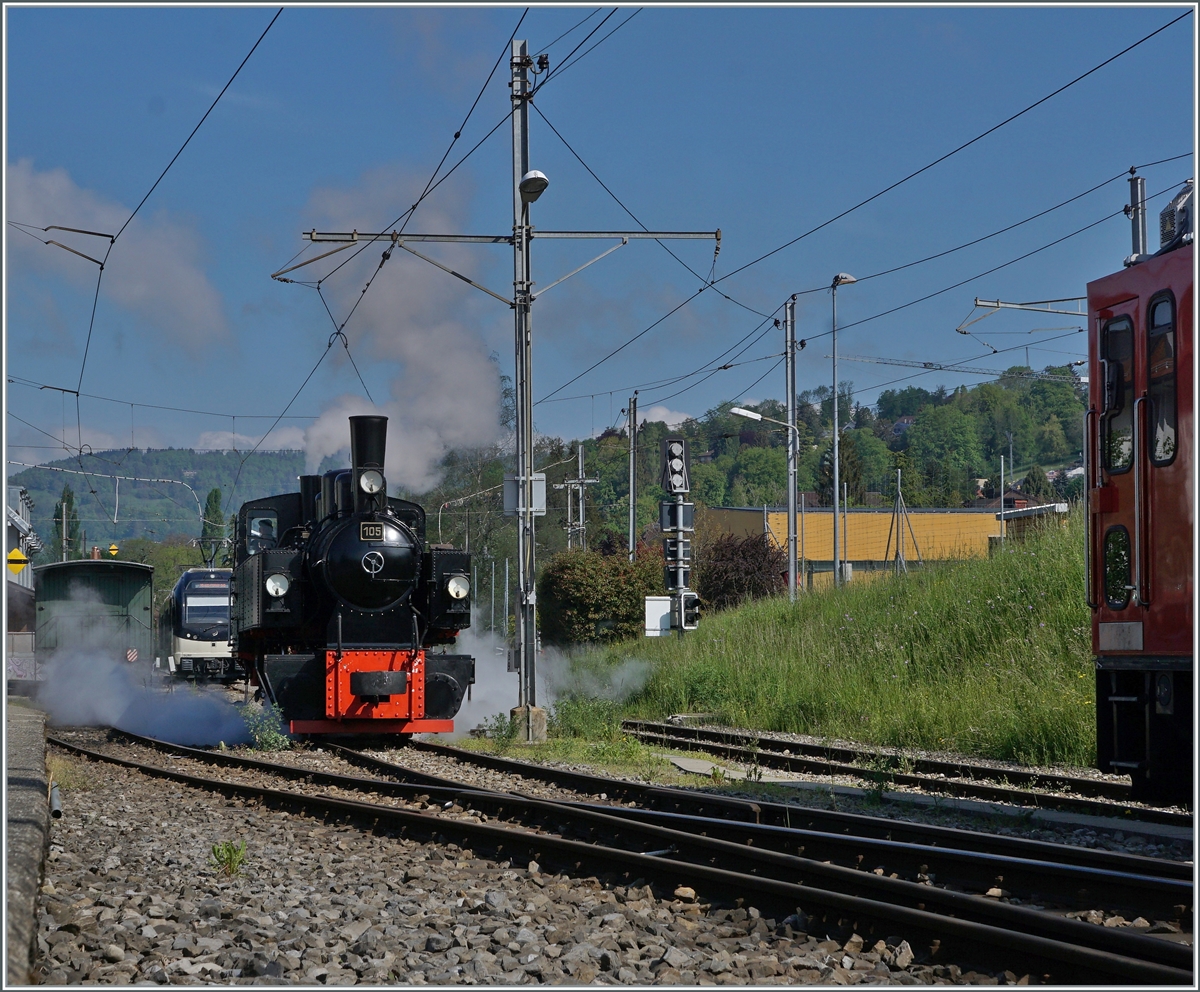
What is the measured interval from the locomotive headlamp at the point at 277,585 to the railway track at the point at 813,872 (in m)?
4.46

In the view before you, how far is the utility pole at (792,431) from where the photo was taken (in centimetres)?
2752

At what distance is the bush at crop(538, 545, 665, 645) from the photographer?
3172 centimetres

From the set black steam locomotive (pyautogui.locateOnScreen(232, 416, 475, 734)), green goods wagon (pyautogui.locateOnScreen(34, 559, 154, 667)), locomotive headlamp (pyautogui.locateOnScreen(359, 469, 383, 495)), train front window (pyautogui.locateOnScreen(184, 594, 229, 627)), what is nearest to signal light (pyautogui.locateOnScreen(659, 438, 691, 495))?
black steam locomotive (pyautogui.locateOnScreen(232, 416, 475, 734))

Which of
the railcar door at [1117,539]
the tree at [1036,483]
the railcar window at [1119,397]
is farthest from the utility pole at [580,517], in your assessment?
the tree at [1036,483]

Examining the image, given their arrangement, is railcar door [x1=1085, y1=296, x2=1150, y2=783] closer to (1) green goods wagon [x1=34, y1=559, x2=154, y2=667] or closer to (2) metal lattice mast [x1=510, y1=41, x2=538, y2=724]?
(2) metal lattice mast [x1=510, y1=41, x2=538, y2=724]

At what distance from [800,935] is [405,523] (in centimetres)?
1160

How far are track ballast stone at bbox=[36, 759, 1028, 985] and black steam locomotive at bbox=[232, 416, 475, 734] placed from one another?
21.9ft

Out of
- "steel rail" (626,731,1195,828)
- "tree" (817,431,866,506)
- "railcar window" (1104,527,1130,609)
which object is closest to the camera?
"railcar window" (1104,527,1130,609)

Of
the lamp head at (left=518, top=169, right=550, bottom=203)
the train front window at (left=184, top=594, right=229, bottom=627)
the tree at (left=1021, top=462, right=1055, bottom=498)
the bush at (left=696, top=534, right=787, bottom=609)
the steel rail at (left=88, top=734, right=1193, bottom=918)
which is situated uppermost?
the tree at (left=1021, top=462, right=1055, bottom=498)

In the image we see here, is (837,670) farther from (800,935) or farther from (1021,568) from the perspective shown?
(800,935)

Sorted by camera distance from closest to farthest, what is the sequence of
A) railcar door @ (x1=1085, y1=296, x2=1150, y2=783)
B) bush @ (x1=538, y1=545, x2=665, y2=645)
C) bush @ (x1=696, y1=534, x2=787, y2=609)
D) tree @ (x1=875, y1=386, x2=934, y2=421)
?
1. railcar door @ (x1=1085, y1=296, x2=1150, y2=783)
2. bush @ (x1=538, y1=545, x2=665, y2=645)
3. bush @ (x1=696, y1=534, x2=787, y2=609)
4. tree @ (x1=875, y1=386, x2=934, y2=421)

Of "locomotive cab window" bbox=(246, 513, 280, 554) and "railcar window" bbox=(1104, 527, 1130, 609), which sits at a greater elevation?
"locomotive cab window" bbox=(246, 513, 280, 554)

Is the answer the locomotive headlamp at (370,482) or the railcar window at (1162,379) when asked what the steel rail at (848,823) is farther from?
the locomotive headlamp at (370,482)

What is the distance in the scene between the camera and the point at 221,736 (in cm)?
1820
